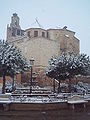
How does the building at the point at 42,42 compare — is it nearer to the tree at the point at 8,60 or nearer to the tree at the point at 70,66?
the tree at the point at 70,66

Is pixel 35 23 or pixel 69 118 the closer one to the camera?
pixel 69 118

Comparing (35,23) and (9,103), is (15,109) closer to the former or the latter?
(9,103)

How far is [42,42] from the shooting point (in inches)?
1688

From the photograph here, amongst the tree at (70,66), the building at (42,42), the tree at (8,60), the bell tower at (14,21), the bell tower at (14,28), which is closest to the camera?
the tree at (8,60)

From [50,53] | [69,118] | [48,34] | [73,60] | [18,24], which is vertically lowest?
[69,118]

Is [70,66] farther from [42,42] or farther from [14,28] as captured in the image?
[14,28]

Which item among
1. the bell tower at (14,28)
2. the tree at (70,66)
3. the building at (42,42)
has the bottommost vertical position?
the tree at (70,66)

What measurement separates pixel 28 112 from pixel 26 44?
29.6 m

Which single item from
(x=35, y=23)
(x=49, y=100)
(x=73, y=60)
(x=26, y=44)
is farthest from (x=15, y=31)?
(x=49, y=100)

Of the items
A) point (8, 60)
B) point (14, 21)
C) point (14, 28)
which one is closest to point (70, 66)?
point (8, 60)

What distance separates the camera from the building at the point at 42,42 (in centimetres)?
4241

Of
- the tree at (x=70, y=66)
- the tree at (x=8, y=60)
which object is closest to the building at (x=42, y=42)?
the tree at (x=70, y=66)

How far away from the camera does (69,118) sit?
12484 millimetres

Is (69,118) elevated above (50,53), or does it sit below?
below
